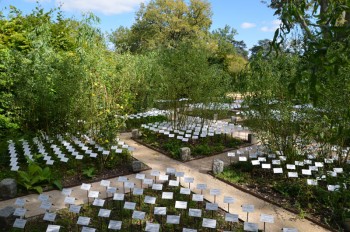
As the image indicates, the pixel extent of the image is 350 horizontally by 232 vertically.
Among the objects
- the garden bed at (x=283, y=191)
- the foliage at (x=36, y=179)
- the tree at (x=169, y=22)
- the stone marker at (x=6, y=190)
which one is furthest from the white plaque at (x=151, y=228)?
the tree at (x=169, y=22)

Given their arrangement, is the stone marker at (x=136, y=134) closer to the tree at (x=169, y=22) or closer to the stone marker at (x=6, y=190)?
the stone marker at (x=6, y=190)

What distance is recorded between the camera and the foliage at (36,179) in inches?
185

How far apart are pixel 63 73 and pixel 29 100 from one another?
3.13 feet

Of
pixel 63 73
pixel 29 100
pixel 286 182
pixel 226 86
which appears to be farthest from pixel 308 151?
pixel 29 100

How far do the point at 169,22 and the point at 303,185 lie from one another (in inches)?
931

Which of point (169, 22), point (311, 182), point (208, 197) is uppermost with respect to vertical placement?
point (169, 22)

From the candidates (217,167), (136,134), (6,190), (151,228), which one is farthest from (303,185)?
(136,134)

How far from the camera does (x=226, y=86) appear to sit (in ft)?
26.5

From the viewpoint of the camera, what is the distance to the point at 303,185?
4574 millimetres

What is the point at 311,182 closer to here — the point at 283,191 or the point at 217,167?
the point at 283,191

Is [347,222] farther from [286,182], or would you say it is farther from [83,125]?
[83,125]

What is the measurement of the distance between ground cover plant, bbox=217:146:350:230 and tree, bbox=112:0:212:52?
68.2 feet

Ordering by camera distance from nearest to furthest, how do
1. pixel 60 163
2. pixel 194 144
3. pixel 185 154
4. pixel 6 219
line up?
pixel 6 219
pixel 60 163
pixel 185 154
pixel 194 144

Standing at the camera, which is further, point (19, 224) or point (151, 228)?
point (19, 224)
